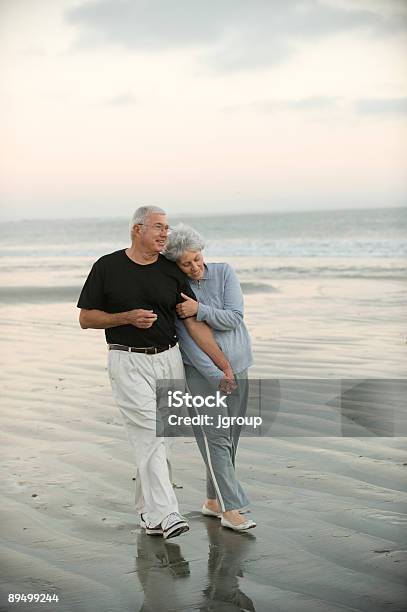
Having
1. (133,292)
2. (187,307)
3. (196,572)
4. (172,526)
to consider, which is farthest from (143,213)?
(196,572)

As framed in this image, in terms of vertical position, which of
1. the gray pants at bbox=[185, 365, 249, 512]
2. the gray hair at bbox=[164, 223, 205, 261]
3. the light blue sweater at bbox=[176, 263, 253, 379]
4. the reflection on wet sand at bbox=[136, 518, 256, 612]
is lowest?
the reflection on wet sand at bbox=[136, 518, 256, 612]

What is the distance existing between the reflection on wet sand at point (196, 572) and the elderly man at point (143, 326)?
167 mm

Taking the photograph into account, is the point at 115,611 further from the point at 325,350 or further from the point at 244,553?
the point at 325,350

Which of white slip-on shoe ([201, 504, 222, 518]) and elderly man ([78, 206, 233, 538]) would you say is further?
white slip-on shoe ([201, 504, 222, 518])

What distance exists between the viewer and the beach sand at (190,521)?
3447 mm

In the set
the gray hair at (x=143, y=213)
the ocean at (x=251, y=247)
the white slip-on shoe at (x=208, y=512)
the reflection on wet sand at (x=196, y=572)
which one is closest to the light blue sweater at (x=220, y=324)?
the gray hair at (x=143, y=213)

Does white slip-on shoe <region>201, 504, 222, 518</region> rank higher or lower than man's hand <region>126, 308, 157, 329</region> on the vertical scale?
lower

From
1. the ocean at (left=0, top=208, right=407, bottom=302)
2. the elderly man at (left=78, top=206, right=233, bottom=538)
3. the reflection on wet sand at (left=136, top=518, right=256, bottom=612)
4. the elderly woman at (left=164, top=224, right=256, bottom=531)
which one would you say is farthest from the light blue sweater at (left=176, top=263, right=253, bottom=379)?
the ocean at (left=0, top=208, right=407, bottom=302)

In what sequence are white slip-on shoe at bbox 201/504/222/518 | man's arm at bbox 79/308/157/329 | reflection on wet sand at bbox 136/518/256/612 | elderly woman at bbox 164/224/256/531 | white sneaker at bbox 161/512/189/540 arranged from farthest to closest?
white slip-on shoe at bbox 201/504/222/518
elderly woman at bbox 164/224/256/531
man's arm at bbox 79/308/157/329
white sneaker at bbox 161/512/189/540
reflection on wet sand at bbox 136/518/256/612

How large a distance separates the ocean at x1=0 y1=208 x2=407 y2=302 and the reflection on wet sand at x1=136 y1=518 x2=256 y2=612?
1054cm

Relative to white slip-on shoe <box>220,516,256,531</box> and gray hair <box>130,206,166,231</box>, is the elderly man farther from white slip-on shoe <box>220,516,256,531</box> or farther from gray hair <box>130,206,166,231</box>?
white slip-on shoe <box>220,516,256,531</box>

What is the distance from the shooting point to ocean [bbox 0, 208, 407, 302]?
60.0 feet

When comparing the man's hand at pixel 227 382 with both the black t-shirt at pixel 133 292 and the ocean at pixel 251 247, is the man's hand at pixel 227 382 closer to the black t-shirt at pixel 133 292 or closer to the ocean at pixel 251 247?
the black t-shirt at pixel 133 292

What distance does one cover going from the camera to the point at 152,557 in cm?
391
